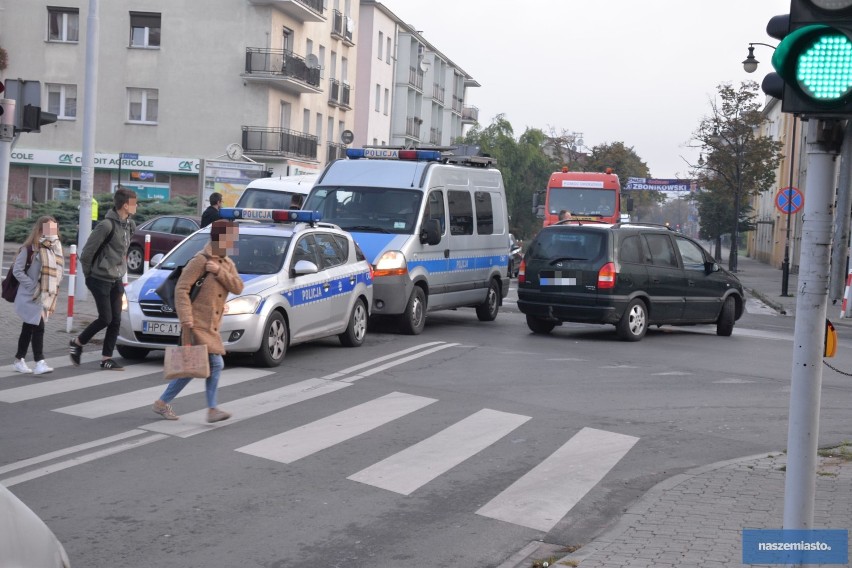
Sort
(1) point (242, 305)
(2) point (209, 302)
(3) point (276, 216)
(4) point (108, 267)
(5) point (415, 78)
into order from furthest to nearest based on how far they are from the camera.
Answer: (5) point (415, 78) → (3) point (276, 216) → (1) point (242, 305) → (4) point (108, 267) → (2) point (209, 302)

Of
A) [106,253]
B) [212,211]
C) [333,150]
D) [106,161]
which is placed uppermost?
[333,150]

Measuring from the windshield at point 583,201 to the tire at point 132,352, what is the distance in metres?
24.2

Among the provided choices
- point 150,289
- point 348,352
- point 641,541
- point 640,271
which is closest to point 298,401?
point 150,289

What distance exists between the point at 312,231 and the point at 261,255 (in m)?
0.99

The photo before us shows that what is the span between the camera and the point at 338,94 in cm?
5900

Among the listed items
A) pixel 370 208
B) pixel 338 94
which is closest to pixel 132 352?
pixel 370 208

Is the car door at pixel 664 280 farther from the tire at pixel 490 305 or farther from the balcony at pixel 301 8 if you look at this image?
the balcony at pixel 301 8

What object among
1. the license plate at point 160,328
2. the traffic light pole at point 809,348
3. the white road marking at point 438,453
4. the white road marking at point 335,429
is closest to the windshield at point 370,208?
the license plate at point 160,328

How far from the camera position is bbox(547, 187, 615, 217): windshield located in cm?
3625

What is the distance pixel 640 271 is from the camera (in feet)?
58.6

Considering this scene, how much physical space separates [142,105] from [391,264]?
35102mm

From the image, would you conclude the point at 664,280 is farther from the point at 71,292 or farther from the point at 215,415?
the point at 215,415

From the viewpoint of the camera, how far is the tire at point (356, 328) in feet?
49.7

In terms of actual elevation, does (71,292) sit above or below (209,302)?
below
